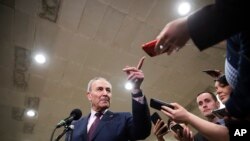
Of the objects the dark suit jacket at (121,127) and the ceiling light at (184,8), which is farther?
the ceiling light at (184,8)

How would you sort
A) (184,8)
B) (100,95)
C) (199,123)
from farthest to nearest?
(184,8) < (100,95) < (199,123)

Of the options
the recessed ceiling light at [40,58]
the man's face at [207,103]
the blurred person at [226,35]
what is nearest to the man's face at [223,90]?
the blurred person at [226,35]

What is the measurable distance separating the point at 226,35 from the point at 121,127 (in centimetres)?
137

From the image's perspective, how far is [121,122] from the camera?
2.02 meters

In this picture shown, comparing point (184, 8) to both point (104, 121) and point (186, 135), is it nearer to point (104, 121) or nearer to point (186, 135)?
point (186, 135)

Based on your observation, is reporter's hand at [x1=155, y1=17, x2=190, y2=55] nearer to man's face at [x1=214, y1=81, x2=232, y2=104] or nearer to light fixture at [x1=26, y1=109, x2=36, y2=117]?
man's face at [x1=214, y1=81, x2=232, y2=104]

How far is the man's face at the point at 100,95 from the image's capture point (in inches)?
95.3

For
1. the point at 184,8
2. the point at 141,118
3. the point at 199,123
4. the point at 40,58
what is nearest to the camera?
the point at 199,123

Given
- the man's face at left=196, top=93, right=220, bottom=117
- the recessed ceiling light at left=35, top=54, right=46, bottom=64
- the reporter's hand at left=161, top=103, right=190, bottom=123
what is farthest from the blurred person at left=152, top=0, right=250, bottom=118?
the recessed ceiling light at left=35, top=54, right=46, bottom=64

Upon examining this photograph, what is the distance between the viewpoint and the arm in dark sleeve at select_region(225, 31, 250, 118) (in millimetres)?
814

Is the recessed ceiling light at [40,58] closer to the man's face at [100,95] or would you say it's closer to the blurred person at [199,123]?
the man's face at [100,95]

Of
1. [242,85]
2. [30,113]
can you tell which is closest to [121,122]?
[242,85]

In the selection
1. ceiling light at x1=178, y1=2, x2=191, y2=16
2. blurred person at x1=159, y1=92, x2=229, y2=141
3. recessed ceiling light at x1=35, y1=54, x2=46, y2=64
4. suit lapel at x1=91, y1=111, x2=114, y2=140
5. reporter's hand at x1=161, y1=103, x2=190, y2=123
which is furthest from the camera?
recessed ceiling light at x1=35, y1=54, x2=46, y2=64

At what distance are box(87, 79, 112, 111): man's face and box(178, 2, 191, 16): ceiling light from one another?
1995 millimetres
